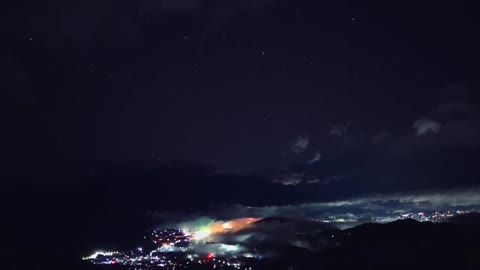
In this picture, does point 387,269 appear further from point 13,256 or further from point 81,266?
point 13,256

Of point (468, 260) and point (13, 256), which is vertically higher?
point (13, 256)

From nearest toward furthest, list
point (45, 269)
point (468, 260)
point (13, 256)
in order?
1. point (45, 269)
2. point (13, 256)
3. point (468, 260)

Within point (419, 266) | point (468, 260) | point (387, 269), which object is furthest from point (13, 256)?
point (468, 260)

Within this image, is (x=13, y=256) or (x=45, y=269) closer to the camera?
(x=45, y=269)

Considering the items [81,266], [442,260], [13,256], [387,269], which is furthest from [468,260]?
[13,256]

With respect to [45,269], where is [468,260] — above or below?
below

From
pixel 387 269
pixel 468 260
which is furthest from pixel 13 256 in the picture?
pixel 468 260

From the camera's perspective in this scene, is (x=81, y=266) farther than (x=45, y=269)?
Yes

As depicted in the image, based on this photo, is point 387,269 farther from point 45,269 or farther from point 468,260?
point 45,269

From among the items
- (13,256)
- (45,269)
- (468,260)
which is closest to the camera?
(45,269)
